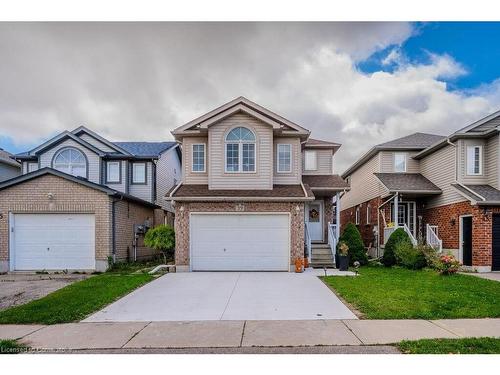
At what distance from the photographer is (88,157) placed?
57.1 ft

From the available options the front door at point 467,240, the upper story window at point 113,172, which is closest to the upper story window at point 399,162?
the front door at point 467,240

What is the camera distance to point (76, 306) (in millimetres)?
7574

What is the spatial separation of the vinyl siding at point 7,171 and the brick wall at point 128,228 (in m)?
9.82

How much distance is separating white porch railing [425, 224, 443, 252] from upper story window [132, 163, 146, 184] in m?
13.9

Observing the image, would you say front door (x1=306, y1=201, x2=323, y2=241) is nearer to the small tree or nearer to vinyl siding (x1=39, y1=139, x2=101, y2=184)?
the small tree

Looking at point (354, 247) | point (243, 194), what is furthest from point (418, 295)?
point (243, 194)

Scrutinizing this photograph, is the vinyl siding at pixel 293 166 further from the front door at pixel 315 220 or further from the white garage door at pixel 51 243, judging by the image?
the white garage door at pixel 51 243

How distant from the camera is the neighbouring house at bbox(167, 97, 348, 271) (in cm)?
→ 1251

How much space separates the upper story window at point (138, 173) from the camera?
18.1 metres

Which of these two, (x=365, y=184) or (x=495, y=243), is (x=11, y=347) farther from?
(x=365, y=184)

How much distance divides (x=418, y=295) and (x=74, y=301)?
26.7ft

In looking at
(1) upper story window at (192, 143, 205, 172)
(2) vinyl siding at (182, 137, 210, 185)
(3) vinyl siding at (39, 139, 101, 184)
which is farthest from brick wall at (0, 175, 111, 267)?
(3) vinyl siding at (39, 139, 101, 184)

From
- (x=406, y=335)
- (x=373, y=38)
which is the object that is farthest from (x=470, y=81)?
(x=406, y=335)

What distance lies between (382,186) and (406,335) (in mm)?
12689
